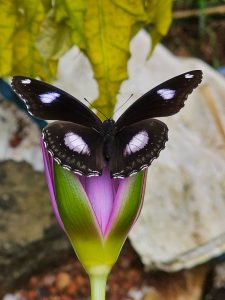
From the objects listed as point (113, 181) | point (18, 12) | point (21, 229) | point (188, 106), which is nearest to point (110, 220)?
point (113, 181)

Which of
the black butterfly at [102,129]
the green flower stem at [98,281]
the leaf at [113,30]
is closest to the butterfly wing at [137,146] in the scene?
the black butterfly at [102,129]

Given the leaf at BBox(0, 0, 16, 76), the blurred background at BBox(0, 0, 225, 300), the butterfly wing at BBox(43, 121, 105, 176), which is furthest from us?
the blurred background at BBox(0, 0, 225, 300)

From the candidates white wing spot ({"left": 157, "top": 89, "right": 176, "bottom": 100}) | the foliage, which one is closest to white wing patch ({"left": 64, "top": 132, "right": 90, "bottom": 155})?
white wing spot ({"left": 157, "top": 89, "right": 176, "bottom": 100})

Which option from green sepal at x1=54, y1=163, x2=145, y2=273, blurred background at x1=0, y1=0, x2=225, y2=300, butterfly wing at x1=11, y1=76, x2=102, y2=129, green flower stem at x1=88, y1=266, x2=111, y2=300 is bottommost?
blurred background at x1=0, y1=0, x2=225, y2=300

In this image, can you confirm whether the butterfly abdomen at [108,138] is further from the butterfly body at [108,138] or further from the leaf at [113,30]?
the leaf at [113,30]

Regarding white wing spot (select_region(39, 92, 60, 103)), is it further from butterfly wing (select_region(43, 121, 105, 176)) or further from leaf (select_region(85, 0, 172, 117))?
leaf (select_region(85, 0, 172, 117))

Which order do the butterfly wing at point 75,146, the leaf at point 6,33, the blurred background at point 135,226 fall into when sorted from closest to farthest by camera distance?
the butterfly wing at point 75,146
the leaf at point 6,33
the blurred background at point 135,226

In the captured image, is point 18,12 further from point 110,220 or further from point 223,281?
point 223,281

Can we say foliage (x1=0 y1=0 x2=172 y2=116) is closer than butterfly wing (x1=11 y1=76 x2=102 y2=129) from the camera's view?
No
